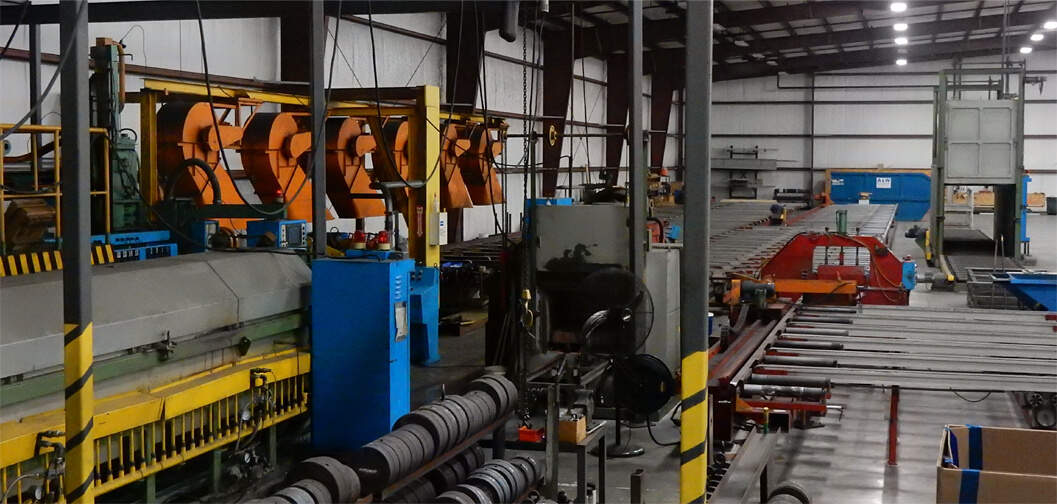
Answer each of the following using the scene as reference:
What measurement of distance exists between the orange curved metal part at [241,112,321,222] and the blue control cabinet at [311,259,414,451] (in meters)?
2.65

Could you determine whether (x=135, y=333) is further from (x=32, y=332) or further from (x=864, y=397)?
(x=864, y=397)

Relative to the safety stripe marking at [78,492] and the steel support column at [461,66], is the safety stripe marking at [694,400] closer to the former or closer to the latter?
the safety stripe marking at [78,492]

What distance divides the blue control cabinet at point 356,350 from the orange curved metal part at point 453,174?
510 centimetres

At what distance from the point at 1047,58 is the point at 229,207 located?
1049 inches

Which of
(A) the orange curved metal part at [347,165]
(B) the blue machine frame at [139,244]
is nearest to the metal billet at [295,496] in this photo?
(B) the blue machine frame at [139,244]

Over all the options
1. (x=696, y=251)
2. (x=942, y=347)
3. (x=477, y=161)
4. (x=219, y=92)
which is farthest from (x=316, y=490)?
(x=477, y=161)

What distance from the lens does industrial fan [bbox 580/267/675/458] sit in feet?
15.7

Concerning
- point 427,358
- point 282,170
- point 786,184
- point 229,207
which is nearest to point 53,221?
point 229,207

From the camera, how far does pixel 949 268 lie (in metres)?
12.0

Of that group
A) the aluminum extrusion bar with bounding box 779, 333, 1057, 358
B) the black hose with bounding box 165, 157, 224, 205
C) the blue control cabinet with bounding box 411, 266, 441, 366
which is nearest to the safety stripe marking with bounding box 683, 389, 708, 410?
the aluminum extrusion bar with bounding box 779, 333, 1057, 358

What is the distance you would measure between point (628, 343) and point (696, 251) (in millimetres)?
2026

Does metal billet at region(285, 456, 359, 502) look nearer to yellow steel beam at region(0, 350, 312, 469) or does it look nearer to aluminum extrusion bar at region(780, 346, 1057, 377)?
yellow steel beam at region(0, 350, 312, 469)

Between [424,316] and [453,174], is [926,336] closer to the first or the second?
[424,316]

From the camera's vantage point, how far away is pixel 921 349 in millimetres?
5473
